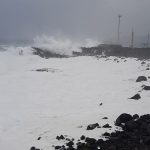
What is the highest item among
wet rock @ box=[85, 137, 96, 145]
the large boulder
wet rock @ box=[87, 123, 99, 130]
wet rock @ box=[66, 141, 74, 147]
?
the large boulder

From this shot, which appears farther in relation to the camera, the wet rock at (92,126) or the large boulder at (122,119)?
the large boulder at (122,119)

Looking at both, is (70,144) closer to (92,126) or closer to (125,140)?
(125,140)

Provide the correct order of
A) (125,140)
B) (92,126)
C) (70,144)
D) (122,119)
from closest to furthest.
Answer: (70,144) < (125,140) < (92,126) < (122,119)

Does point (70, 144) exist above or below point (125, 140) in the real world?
below

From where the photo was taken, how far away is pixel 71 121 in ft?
40.9

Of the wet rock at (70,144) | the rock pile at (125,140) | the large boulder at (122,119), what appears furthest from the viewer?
the large boulder at (122,119)

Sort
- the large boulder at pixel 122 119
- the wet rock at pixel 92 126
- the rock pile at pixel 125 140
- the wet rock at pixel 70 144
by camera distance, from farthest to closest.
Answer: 1. the large boulder at pixel 122 119
2. the wet rock at pixel 92 126
3. the wet rock at pixel 70 144
4. the rock pile at pixel 125 140

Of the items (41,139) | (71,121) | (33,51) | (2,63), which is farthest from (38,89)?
(33,51)

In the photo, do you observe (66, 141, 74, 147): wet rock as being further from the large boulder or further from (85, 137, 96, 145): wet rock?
the large boulder

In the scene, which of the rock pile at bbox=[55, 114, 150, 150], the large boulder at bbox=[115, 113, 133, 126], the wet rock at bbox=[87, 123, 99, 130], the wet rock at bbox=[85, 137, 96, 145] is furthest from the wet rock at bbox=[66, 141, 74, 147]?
the large boulder at bbox=[115, 113, 133, 126]

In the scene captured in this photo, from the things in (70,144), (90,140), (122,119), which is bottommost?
(70,144)

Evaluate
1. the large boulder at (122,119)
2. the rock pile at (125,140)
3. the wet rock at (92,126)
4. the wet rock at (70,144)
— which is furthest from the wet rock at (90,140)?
the large boulder at (122,119)

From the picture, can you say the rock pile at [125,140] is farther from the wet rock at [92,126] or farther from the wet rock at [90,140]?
the wet rock at [92,126]

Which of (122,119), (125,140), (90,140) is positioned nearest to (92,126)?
(122,119)
